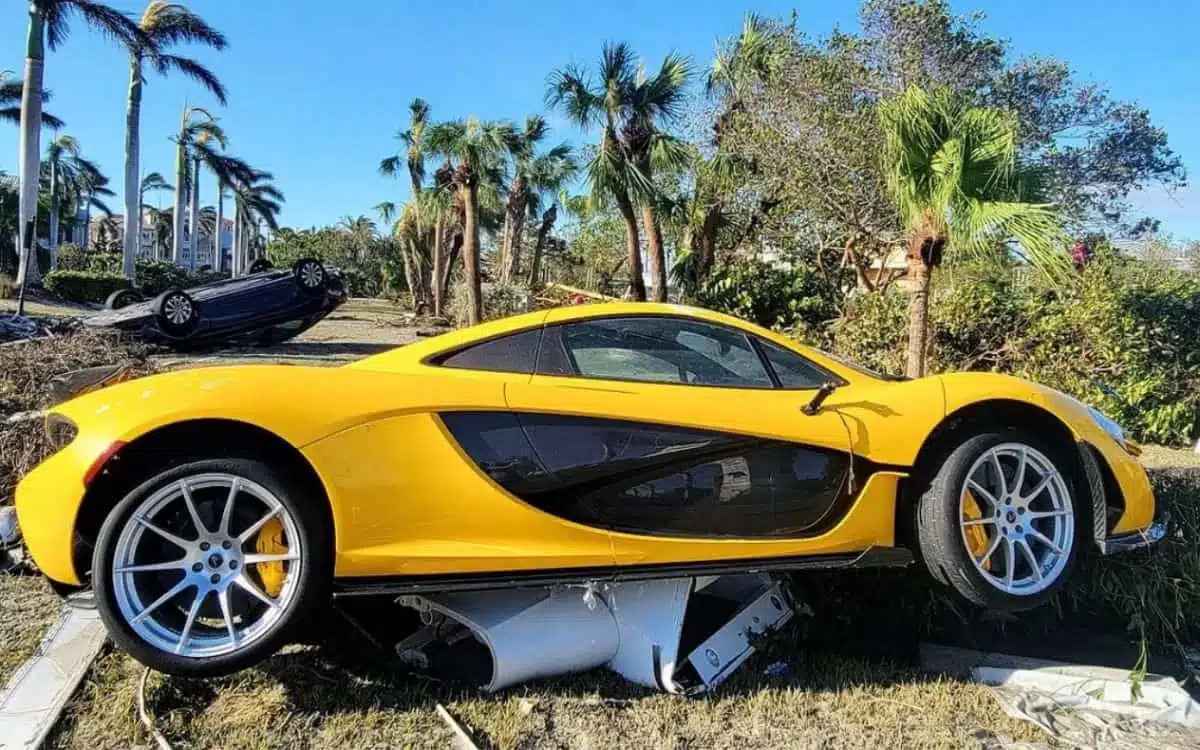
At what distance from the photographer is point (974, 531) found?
3.17m

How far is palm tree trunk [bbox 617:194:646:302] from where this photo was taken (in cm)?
1333

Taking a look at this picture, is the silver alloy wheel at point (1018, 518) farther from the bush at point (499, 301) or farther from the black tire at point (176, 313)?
the bush at point (499, 301)

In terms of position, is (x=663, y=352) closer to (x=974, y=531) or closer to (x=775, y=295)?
(x=974, y=531)

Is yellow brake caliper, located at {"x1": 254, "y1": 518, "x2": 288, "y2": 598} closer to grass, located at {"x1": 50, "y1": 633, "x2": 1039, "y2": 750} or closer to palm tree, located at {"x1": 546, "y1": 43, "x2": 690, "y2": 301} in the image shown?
grass, located at {"x1": 50, "y1": 633, "x2": 1039, "y2": 750}

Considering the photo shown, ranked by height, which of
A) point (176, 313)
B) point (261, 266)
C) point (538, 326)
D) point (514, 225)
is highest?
point (514, 225)

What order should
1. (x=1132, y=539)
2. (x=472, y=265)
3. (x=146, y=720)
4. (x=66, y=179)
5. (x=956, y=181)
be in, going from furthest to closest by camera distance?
(x=66, y=179) < (x=472, y=265) < (x=956, y=181) < (x=1132, y=539) < (x=146, y=720)

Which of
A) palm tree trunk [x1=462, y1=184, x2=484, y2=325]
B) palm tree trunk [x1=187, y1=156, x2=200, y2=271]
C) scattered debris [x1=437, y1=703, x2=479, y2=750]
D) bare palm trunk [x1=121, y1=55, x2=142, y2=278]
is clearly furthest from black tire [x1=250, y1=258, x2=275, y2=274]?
palm tree trunk [x1=187, y1=156, x2=200, y2=271]

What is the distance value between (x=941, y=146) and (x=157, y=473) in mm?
6662

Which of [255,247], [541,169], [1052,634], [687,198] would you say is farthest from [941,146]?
[255,247]

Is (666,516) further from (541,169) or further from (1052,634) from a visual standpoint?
(541,169)

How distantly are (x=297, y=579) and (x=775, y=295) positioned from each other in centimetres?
1097

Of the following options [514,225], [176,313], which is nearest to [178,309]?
[176,313]

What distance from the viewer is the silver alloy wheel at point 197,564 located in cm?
246

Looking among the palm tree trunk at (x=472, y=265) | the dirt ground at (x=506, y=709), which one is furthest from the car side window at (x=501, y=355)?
the palm tree trunk at (x=472, y=265)
